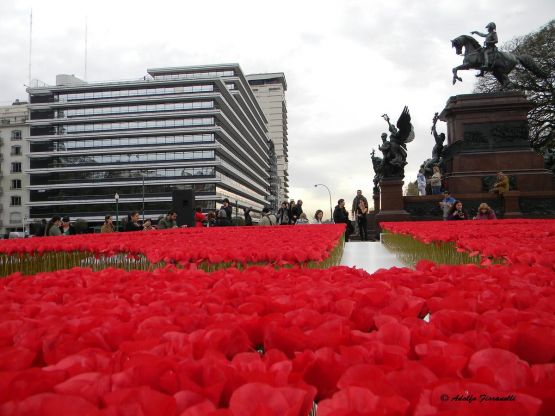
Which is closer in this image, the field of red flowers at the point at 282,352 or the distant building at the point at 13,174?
the field of red flowers at the point at 282,352

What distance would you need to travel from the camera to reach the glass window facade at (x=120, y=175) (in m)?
79.6

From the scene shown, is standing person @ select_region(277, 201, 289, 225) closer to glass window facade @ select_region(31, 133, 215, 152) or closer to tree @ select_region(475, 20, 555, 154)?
tree @ select_region(475, 20, 555, 154)

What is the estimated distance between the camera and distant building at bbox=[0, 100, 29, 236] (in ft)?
273

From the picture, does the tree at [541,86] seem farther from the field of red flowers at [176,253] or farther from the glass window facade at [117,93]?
the glass window facade at [117,93]

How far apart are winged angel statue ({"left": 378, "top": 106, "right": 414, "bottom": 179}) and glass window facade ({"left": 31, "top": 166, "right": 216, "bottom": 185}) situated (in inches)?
2234

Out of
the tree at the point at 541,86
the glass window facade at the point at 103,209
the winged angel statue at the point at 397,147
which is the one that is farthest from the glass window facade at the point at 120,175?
the winged angel statue at the point at 397,147

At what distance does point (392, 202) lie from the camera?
891 inches

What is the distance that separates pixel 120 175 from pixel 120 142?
18.4 ft

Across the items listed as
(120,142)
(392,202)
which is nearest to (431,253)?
(392,202)

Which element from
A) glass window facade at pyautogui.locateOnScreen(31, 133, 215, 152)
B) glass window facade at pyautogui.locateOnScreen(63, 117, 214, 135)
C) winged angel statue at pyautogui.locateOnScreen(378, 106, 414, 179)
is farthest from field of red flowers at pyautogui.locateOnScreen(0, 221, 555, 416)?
glass window facade at pyautogui.locateOnScreen(63, 117, 214, 135)

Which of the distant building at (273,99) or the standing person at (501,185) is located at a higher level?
the distant building at (273,99)

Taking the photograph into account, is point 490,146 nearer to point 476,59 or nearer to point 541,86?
point 476,59

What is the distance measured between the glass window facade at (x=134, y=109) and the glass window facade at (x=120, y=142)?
442cm

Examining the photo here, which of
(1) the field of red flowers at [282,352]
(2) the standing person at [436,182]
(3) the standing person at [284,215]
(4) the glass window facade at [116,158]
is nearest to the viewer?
(1) the field of red flowers at [282,352]
